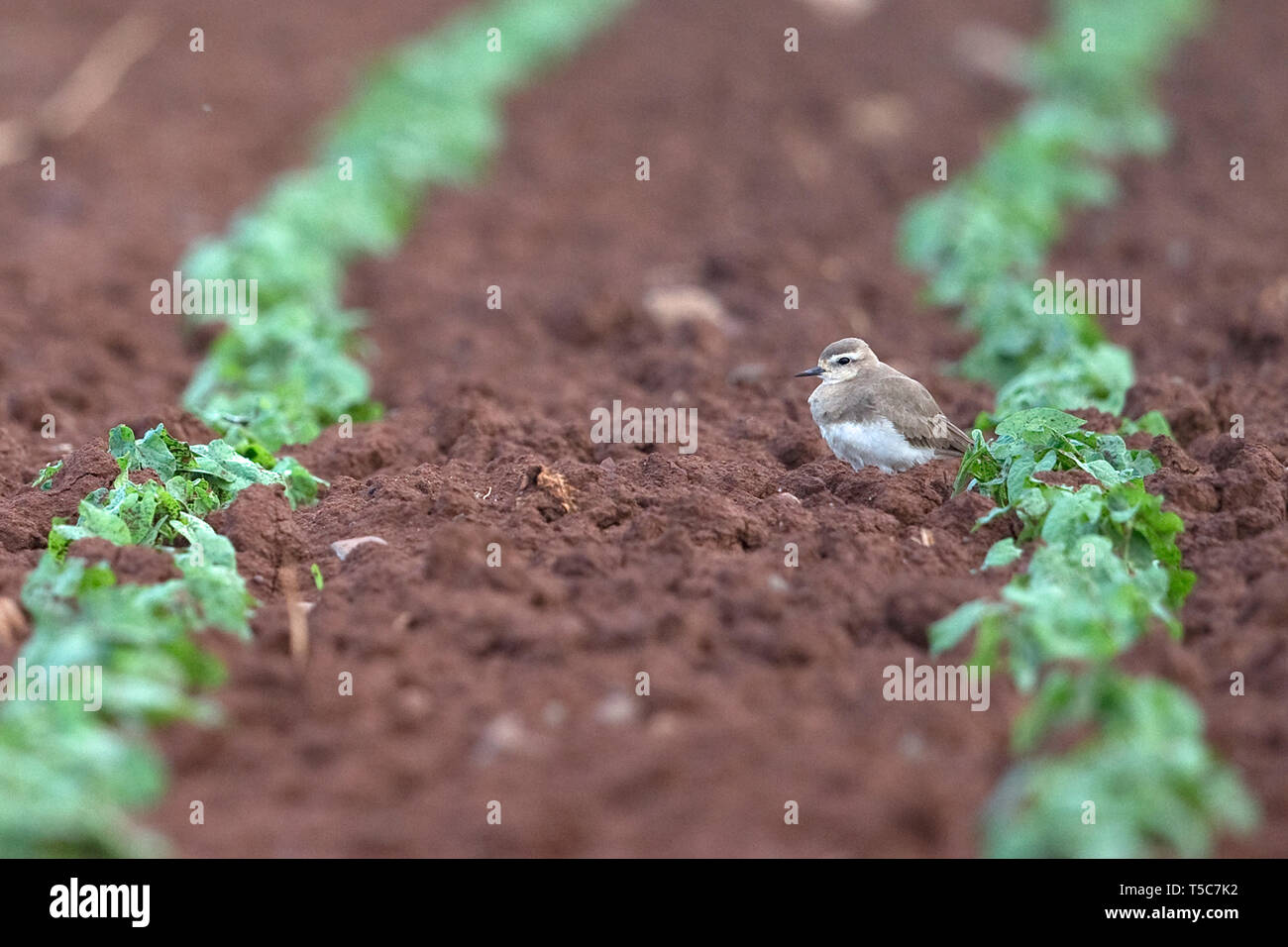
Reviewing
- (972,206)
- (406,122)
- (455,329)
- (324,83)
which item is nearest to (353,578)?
(455,329)

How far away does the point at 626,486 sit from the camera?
6.55 metres

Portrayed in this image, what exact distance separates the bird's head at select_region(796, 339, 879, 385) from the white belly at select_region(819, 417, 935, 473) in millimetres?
524

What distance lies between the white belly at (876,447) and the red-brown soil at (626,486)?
3.7 inches

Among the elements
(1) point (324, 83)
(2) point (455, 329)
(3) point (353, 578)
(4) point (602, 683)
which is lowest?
(4) point (602, 683)

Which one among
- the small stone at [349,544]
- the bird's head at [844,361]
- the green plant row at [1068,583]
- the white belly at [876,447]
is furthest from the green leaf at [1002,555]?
the small stone at [349,544]

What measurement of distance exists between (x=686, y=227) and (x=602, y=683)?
945 centimetres

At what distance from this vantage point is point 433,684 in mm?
4848

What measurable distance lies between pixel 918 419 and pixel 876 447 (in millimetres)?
237

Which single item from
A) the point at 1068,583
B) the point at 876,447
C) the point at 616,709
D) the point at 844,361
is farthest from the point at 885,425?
the point at 616,709

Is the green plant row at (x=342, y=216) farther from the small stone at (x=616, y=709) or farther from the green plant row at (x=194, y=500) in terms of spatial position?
the small stone at (x=616, y=709)

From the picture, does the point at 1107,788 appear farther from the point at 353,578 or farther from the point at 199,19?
the point at 199,19

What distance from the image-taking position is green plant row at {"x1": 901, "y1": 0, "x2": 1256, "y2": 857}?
384cm

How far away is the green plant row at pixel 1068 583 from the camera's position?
3840 millimetres

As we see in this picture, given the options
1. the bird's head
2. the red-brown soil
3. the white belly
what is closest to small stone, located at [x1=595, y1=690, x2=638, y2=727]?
the red-brown soil
